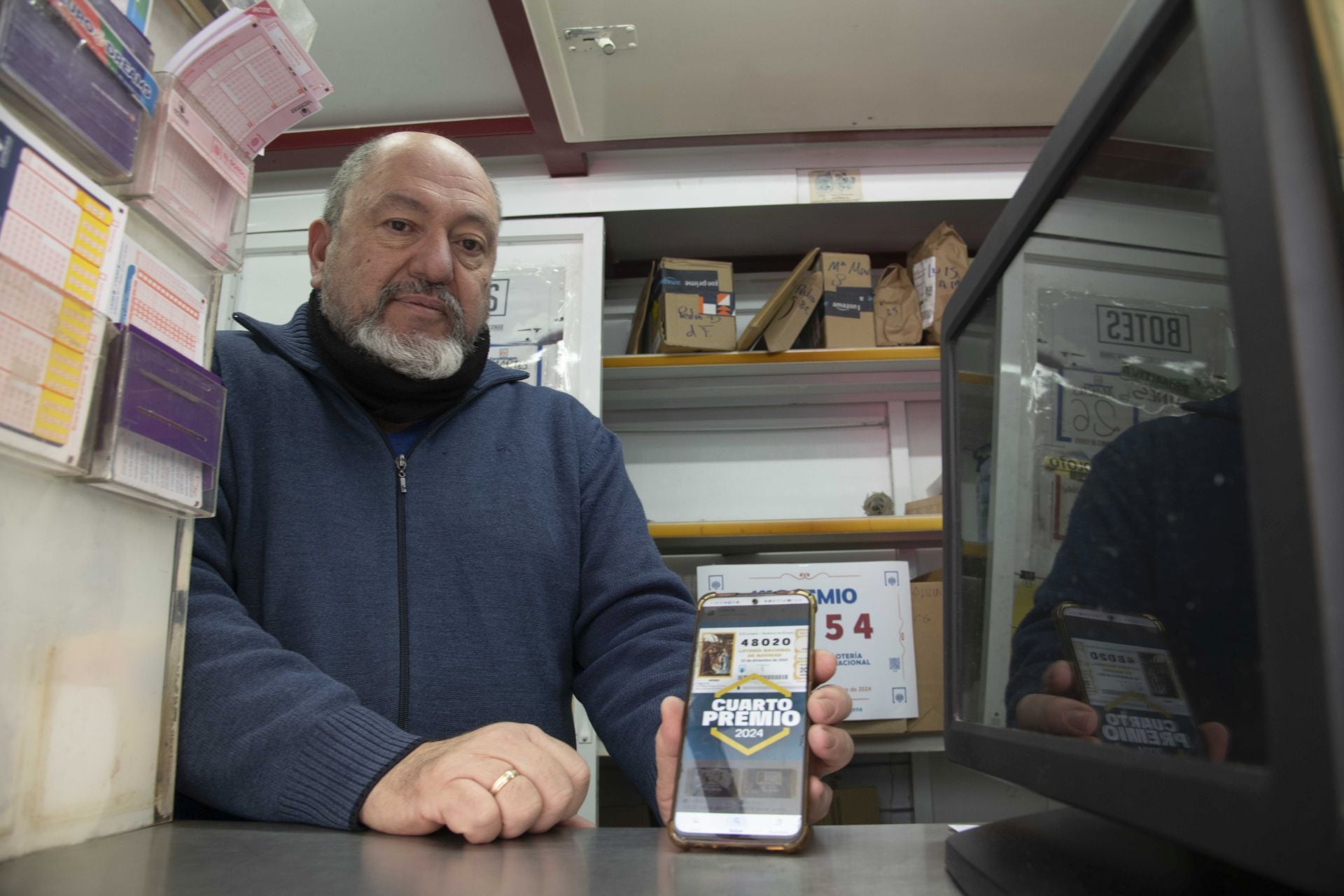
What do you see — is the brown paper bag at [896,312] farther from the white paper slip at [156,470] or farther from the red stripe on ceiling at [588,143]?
the white paper slip at [156,470]

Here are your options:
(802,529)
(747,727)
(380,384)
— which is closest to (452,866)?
(747,727)

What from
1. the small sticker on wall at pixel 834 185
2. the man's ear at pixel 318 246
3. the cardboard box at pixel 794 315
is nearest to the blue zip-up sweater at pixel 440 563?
the man's ear at pixel 318 246

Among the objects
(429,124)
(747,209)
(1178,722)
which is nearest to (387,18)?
(429,124)

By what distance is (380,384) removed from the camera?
117 centimetres

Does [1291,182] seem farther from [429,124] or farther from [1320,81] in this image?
[429,124]

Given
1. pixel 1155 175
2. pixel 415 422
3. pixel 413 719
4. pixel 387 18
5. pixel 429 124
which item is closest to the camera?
pixel 1155 175

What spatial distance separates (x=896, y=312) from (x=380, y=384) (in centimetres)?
159

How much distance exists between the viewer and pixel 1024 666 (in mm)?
464

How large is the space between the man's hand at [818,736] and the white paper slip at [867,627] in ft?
4.88

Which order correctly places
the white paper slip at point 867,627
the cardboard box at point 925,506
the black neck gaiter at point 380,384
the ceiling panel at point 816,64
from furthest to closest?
the cardboard box at point 925,506, the white paper slip at point 867,627, the ceiling panel at point 816,64, the black neck gaiter at point 380,384

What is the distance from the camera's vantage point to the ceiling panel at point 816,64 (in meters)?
1.82

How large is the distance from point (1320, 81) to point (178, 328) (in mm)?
654

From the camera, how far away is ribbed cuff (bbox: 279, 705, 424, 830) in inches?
25.8

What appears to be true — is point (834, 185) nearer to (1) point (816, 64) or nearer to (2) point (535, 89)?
(1) point (816, 64)
